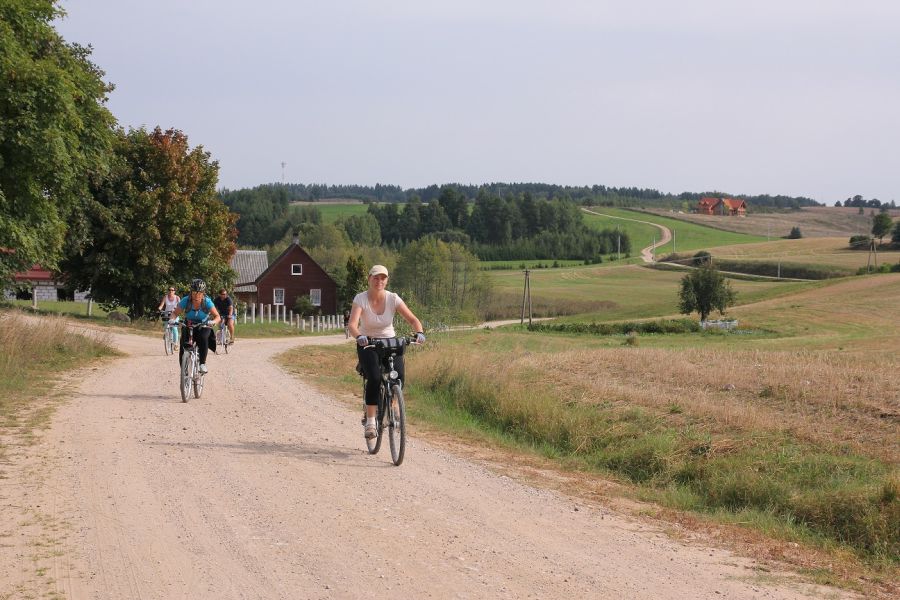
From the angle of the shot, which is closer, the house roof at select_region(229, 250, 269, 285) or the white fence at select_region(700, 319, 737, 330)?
the white fence at select_region(700, 319, 737, 330)

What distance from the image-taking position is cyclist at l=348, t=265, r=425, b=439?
33.0 ft

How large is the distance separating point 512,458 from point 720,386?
8.85 meters

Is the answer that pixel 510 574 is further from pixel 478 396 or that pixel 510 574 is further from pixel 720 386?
pixel 720 386

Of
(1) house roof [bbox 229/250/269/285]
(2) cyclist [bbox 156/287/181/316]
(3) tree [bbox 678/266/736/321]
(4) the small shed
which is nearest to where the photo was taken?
(2) cyclist [bbox 156/287/181/316]

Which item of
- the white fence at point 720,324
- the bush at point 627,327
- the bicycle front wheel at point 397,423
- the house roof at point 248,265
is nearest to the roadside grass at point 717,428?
the bicycle front wheel at point 397,423

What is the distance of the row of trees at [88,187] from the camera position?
78.5 ft

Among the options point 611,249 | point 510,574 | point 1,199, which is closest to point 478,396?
point 510,574

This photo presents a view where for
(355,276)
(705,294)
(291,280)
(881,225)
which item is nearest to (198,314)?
(355,276)

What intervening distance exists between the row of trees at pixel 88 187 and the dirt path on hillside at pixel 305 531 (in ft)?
49.7

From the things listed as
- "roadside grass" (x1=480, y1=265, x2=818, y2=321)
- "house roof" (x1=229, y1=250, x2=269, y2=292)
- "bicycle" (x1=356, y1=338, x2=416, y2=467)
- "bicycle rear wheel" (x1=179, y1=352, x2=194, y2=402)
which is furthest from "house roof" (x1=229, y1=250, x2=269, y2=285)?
Result: "bicycle" (x1=356, y1=338, x2=416, y2=467)

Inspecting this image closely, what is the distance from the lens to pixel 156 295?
45.3m

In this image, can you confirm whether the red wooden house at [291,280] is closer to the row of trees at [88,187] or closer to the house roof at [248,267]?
the house roof at [248,267]

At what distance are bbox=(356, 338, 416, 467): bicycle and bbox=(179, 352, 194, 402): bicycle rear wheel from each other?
17.4 feet

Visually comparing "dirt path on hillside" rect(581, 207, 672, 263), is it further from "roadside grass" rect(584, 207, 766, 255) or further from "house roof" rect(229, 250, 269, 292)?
"house roof" rect(229, 250, 269, 292)
